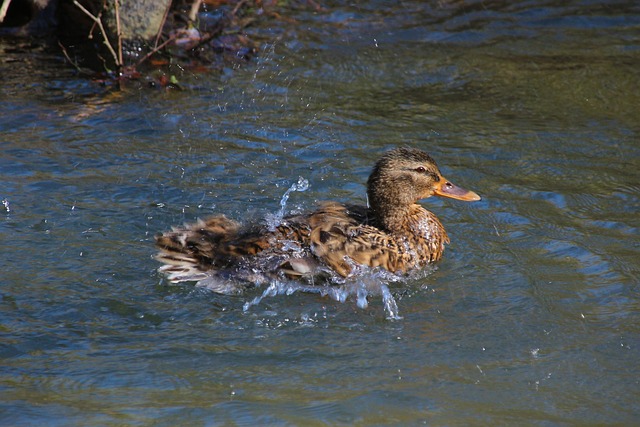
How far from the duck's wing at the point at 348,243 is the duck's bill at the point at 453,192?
0.63m

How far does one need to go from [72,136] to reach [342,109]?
260 centimetres

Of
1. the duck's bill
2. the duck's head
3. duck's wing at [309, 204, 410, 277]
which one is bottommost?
duck's wing at [309, 204, 410, 277]

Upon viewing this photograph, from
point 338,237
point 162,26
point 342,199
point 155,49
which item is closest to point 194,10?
point 162,26

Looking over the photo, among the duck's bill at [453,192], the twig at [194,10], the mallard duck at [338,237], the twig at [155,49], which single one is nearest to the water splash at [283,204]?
the mallard duck at [338,237]

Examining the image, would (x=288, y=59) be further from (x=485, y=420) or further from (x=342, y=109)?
(x=485, y=420)

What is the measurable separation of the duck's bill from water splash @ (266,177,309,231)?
116cm

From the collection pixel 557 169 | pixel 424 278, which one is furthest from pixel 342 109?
pixel 424 278

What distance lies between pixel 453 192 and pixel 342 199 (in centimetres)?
98

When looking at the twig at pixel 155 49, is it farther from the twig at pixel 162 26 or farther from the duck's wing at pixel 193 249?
the duck's wing at pixel 193 249

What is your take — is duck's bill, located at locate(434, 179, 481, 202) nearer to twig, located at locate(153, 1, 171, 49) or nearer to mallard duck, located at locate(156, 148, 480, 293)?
mallard duck, located at locate(156, 148, 480, 293)

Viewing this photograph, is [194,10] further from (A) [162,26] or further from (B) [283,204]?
(B) [283,204]

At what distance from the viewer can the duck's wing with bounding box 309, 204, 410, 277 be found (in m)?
6.07

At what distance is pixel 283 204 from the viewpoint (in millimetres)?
7039

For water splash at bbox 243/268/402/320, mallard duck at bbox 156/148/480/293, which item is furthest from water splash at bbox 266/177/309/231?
water splash at bbox 243/268/402/320
